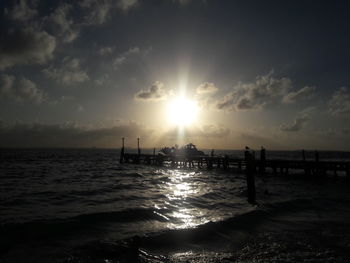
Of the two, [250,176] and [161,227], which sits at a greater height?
[250,176]

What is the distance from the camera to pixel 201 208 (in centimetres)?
1332

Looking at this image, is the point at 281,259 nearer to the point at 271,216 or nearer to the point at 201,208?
the point at 271,216

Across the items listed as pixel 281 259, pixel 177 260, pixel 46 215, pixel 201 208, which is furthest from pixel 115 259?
pixel 201 208

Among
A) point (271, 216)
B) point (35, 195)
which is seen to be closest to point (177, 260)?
point (271, 216)

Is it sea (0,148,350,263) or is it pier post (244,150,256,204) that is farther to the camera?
pier post (244,150,256,204)

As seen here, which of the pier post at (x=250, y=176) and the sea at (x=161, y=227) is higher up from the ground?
the pier post at (x=250, y=176)

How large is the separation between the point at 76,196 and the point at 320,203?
1415 cm

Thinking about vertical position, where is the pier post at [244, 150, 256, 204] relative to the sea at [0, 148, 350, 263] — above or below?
above

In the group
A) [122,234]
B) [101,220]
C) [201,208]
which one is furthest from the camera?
[201,208]

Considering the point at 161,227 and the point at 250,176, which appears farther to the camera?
the point at 250,176

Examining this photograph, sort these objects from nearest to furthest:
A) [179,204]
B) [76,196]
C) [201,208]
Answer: [201,208] < [179,204] < [76,196]

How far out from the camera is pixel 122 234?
9.23 meters

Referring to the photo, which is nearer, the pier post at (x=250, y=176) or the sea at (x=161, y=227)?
the sea at (x=161, y=227)

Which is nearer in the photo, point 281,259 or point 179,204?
point 281,259
